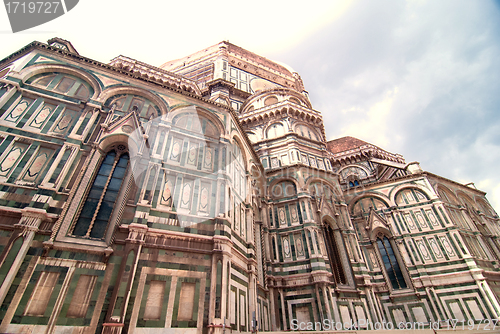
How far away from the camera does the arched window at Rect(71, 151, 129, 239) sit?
9000 millimetres

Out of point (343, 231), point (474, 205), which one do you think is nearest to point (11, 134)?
point (343, 231)

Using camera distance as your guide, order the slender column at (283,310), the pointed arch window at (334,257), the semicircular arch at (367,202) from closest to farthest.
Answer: the slender column at (283,310), the pointed arch window at (334,257), the semicircular arch at (367,202)

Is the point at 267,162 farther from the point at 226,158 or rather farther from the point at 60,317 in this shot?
the point at 60,317

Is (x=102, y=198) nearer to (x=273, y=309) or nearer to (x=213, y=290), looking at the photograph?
(x=213, y=290)

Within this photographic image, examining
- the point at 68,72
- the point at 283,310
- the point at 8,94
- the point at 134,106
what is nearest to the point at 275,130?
the point at 134,106

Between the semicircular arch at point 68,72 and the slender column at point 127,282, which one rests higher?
the semicircular arch at point 68,72

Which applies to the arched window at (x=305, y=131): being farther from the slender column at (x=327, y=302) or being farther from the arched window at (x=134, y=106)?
the arched window at (x=134, y=106)

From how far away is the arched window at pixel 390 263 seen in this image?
18.5 meters

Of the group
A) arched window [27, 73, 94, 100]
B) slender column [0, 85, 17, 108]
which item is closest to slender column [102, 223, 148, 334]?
arched window [27, 73, 94, 100]

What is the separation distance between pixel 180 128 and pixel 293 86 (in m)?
30.0

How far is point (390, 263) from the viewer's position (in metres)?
19.4

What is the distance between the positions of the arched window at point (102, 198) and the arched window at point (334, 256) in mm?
13289

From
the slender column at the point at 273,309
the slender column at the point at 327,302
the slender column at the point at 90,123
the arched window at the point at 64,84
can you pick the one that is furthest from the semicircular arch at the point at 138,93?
the slender column at the point at 327,302

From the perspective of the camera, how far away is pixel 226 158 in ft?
41.4
